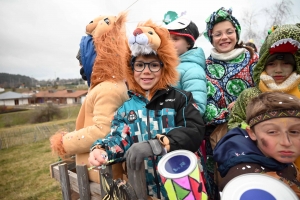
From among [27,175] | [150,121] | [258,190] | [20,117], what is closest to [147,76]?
[150,121]

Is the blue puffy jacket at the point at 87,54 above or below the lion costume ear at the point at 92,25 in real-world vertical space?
below

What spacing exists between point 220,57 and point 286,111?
3.67 feet

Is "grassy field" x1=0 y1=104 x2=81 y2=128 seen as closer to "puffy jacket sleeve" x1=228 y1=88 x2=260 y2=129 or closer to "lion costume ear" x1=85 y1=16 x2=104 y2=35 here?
"lion costume ear" x1=85 y1=16 x2=104 y2=35

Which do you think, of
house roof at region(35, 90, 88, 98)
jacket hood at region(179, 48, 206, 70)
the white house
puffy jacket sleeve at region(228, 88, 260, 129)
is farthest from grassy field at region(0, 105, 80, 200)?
house roof at region(35, 90, 88, 98)

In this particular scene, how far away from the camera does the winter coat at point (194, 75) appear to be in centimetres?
185

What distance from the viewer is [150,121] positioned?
1.54m

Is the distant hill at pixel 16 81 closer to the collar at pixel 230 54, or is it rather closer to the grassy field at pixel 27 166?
the grassy field at pixel 27 166

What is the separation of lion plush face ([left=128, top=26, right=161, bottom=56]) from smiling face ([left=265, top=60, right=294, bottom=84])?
36.5 inches

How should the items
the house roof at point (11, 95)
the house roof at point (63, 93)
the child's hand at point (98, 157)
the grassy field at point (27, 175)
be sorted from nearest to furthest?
1. the child's hand at point (98, 157)
2. the grassy field at point (27, 175)
3. the house roof at point (11, 95)
4. the house roof at point (63, 93)

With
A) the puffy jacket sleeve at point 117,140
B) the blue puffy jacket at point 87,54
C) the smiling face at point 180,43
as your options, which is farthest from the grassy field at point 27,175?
the smiling face at point 180,43

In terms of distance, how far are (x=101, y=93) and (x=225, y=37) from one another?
4.34 feet

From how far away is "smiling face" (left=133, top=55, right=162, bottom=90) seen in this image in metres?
1.62

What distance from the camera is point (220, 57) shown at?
7.07ft

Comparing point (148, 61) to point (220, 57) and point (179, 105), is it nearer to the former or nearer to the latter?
point (179, 105)
